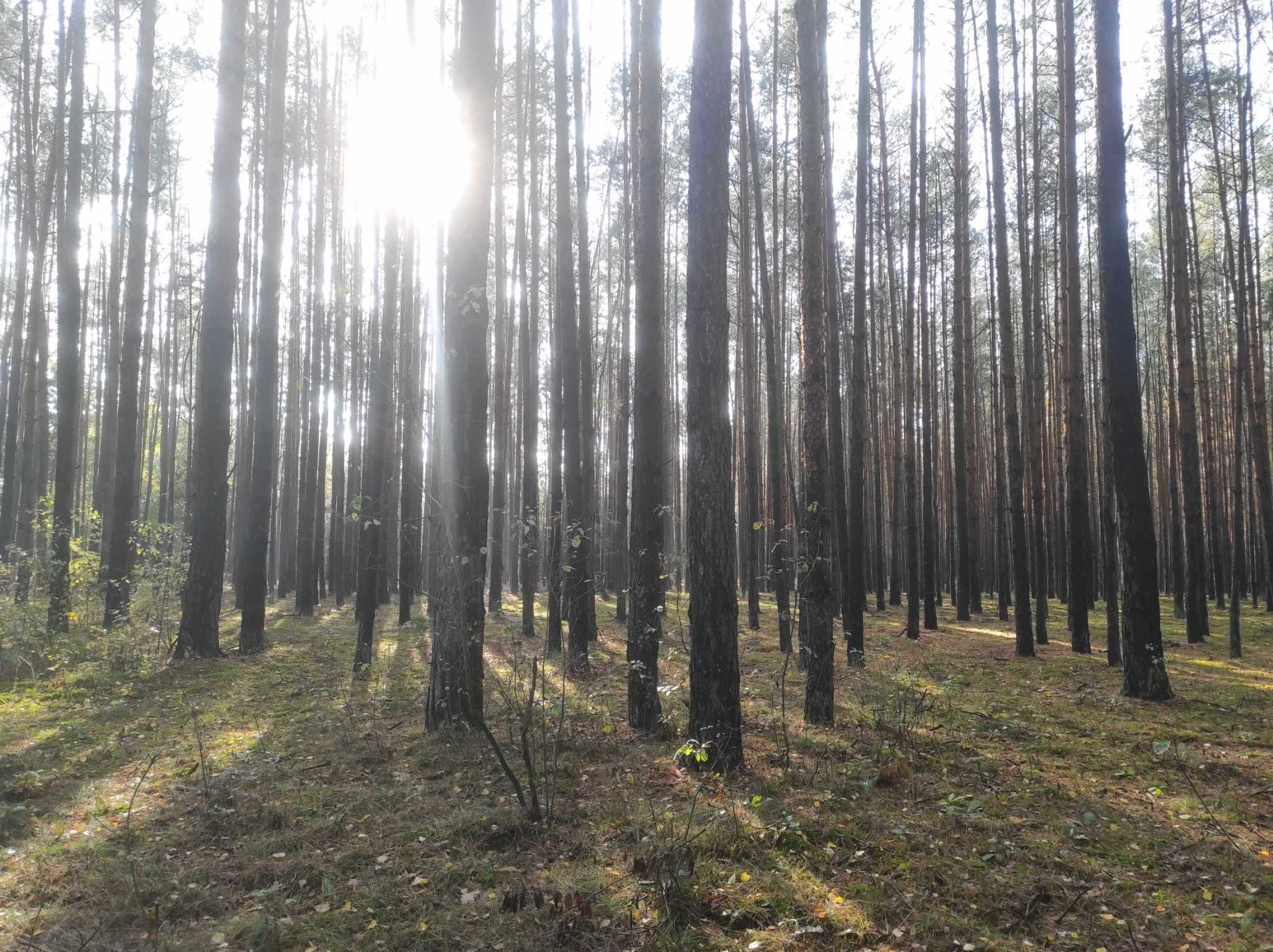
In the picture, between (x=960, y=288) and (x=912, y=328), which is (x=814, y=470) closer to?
(x=960, y=288)

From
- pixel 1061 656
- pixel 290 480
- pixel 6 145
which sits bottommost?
pixel 1061 656

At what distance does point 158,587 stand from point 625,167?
10.9 m

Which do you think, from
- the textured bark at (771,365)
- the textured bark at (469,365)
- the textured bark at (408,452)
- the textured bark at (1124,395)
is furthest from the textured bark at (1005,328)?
the textured bark at (408,452)

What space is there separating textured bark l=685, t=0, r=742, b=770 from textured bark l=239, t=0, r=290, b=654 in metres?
8.12

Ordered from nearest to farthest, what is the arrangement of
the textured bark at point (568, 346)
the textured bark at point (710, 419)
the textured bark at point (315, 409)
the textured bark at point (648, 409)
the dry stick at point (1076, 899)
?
the dry stick at point (1076, 899) → the textured bark at point (710, 419) → the textured bark at point (648, 409) → the textured bark at point (568, 346) → the textured bark at point (315, 409)

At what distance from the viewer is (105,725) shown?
6246mm

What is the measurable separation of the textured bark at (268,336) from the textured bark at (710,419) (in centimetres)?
812

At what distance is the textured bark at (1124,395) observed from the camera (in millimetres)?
7078

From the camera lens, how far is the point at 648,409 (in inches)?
261

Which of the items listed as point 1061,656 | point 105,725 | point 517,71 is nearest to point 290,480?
point 517,71

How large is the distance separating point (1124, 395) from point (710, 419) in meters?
5.21

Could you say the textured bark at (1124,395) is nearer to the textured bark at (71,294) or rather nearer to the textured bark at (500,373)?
the textured bark at (500,373)

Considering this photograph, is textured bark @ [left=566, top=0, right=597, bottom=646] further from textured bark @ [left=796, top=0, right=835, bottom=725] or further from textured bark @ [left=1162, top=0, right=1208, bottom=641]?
textured bark @ [left=1162, top=0, right=1208, bottom=641]

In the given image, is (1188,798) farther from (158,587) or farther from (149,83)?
(149,83)
